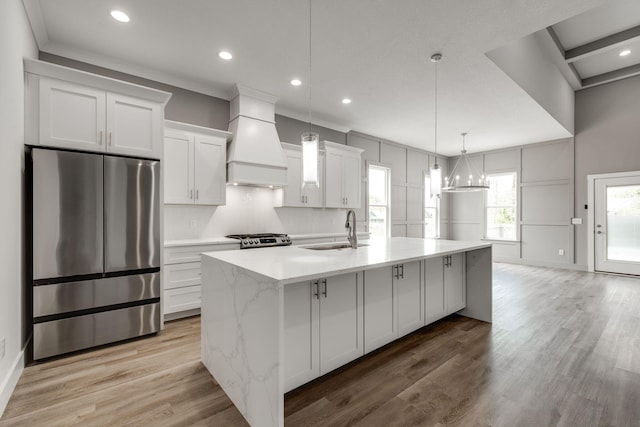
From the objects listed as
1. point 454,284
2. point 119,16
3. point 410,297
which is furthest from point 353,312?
point 119,16

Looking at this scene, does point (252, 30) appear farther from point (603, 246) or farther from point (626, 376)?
point (603, 246)

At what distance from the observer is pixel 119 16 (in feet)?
8.48

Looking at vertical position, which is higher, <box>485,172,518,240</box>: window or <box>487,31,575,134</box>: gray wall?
<box>487,31,575,134</box>: gray wall

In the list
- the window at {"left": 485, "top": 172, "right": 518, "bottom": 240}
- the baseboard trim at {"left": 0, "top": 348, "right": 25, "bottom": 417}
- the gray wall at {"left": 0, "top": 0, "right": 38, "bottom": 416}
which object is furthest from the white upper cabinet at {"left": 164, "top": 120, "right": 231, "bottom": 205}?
the window at {"left": 485, "top": 172, "right": 518, "bottom": 240}

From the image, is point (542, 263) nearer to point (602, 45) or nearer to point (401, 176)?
point (401, 176)

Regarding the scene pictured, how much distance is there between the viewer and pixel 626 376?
2.19 meters

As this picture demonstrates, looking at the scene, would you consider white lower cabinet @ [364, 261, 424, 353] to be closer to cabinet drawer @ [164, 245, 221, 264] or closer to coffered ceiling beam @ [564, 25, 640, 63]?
cabinet drawer @ [164, 245, 221, 264]

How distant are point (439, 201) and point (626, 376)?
6.31 metres

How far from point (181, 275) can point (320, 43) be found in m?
2.89

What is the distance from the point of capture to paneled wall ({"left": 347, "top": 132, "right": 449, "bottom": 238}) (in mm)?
6156

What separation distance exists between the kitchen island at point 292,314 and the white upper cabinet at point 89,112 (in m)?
1.52

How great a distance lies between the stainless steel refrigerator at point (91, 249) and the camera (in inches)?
95.9

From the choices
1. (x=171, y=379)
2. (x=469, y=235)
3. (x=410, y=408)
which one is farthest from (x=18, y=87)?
(x=469, y=235)

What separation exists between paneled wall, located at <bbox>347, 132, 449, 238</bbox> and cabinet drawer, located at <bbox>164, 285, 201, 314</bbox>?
347 cm
